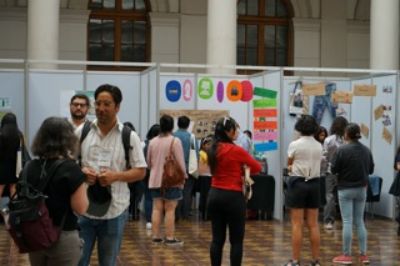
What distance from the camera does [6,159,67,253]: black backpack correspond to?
14.5 ft

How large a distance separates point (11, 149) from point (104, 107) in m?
5.14

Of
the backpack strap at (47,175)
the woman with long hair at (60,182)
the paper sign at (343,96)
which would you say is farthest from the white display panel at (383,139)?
the backpack strap at (47,175)

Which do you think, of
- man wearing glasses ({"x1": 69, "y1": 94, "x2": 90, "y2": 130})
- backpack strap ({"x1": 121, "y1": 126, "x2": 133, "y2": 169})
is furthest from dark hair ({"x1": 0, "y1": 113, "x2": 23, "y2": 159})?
backpack strap ({"x1": 121, "y1": 126, "x2": 133, "y2": 169})

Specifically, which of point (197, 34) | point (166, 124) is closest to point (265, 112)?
point (166, 124)

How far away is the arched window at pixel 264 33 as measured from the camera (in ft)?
73.6

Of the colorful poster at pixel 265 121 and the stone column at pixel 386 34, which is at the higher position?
the stone column at pixel 386 34

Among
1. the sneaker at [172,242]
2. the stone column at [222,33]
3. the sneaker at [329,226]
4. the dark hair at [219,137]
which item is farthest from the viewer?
the stone column at [222,33]

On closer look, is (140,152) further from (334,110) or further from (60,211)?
(334,110)

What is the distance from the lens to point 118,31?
70.8ft

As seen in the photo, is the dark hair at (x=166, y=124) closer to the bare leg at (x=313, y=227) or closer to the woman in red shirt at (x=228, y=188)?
the bare leg at (x=313, y=227)

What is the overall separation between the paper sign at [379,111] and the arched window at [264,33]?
8.32 metres

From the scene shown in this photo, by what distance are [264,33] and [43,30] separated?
8269 mm

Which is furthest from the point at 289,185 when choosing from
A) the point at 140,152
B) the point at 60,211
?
the point at 60,211

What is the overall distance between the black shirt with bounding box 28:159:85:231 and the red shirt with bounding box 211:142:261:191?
2.70 metres
